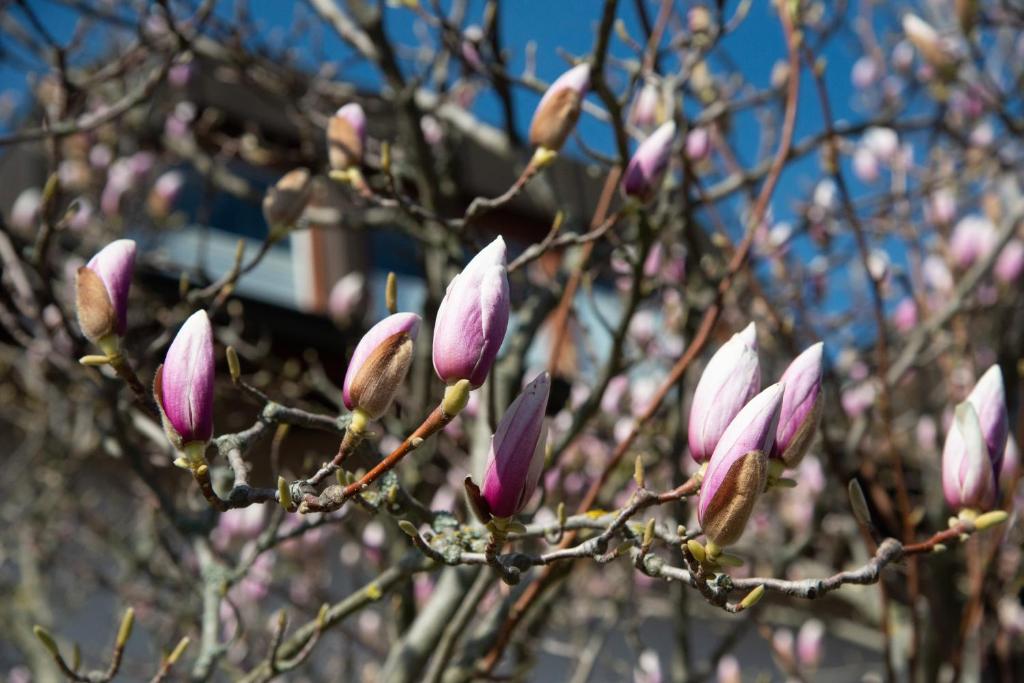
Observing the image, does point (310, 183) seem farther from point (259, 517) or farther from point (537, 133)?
point (259, 517)

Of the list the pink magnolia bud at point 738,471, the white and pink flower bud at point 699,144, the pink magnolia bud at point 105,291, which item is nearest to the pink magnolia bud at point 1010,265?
the white and pink flower bud at point 699,144

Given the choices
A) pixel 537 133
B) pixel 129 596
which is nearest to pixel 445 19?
pixel 537 133

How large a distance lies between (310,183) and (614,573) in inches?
112

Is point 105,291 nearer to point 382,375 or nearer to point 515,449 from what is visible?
point 382,375

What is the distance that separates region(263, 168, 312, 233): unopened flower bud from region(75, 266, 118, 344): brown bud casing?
1.63 ft

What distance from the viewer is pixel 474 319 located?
655 mm

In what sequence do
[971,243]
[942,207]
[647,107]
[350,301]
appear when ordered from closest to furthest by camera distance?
[647,107]
[971,243]
[350,301]
[942,207]

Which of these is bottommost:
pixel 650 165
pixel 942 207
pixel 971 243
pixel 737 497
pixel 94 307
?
pixel 737 497

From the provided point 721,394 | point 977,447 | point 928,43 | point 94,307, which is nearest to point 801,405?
point 721,394

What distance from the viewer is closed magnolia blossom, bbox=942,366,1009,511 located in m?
0.79

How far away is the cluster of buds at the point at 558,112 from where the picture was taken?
1.08 metres

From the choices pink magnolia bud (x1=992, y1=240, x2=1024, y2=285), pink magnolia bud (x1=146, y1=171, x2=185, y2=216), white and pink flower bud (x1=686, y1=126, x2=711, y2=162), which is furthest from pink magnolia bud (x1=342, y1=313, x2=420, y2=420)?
pink magnolia bud (x1=146, y1=171, x2=185, y2=216)

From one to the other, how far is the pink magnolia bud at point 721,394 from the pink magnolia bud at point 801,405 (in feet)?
0.09

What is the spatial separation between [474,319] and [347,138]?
1.98 ft
